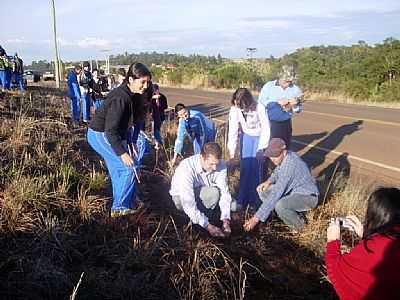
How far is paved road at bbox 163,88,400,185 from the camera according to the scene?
7.74 metres

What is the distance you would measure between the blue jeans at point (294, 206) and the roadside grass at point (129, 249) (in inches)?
4.9

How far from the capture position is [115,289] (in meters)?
3.29

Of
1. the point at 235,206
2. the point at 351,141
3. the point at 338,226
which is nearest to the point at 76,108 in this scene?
the point at 351,141

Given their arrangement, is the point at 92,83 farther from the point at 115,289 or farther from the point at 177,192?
the point at 115,289

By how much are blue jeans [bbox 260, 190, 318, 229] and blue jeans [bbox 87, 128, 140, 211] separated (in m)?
1.50

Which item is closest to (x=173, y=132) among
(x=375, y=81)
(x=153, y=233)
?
(x=153, y=233)

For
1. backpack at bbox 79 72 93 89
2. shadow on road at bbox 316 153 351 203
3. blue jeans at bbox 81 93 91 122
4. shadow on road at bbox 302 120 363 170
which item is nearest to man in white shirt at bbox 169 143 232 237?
shadow on road at bbox 316 153 351 203

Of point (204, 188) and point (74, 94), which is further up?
point (74, 94)

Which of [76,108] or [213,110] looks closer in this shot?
[76,108]

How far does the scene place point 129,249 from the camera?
12.3 feet

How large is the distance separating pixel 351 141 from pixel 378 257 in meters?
8.08

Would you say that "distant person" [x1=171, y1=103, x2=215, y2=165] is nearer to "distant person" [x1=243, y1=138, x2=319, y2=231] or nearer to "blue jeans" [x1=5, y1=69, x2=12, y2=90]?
"distant person" [x1=243, y1=138, x2=319, y2=231]

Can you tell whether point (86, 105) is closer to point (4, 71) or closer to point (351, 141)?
point (4, 71)

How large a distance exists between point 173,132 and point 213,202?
4.47 meters
